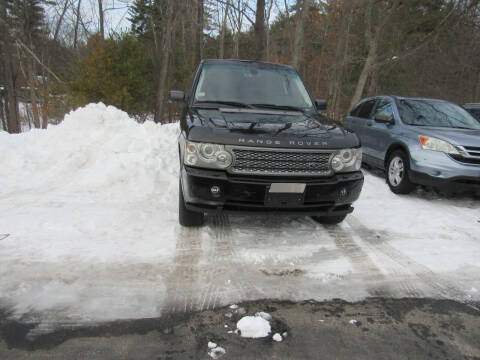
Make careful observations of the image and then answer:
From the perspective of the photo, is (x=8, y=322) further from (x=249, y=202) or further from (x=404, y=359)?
(x=404, y=359)

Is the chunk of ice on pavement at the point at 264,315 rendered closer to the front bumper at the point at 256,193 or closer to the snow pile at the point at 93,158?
the front bumper at the point at 256,193

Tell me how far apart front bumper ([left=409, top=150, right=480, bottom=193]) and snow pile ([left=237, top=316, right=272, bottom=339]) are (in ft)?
13.8

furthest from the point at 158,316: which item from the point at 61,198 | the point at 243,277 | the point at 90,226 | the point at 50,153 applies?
the point at 50,153

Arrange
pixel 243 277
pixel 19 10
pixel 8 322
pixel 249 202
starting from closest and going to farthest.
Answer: pixel 8 322
pixel 243 277
pixel 249 202
pixel 19 10

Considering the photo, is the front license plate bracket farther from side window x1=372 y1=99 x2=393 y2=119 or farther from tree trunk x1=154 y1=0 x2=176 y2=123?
tree trunk x1=154 y1=0 x2=176 y2=123

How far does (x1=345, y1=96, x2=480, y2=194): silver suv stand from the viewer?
514cm

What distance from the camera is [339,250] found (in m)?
3.63

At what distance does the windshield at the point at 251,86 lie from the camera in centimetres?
443

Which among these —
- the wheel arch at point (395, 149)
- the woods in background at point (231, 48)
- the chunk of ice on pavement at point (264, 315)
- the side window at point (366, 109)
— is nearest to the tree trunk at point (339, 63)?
the woods in background at point (231, 48)

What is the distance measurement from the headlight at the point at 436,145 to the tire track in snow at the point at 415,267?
2.06 m

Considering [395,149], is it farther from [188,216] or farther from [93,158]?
[93,158]

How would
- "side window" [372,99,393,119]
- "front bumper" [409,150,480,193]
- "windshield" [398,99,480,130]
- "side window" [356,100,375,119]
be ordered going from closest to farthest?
1. "front bumper" [409,150,480,193]
2. "windshield" [398,99,480,130]
3. "side window" [372,99,393,119]
4. "side window" [356,100,375,119]

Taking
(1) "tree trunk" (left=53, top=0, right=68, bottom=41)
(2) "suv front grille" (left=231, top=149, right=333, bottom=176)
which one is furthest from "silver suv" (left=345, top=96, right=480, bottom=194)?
(1) "tree trunk" (left=53, top=0, right=68, bottom=41)

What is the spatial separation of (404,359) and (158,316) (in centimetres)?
169
